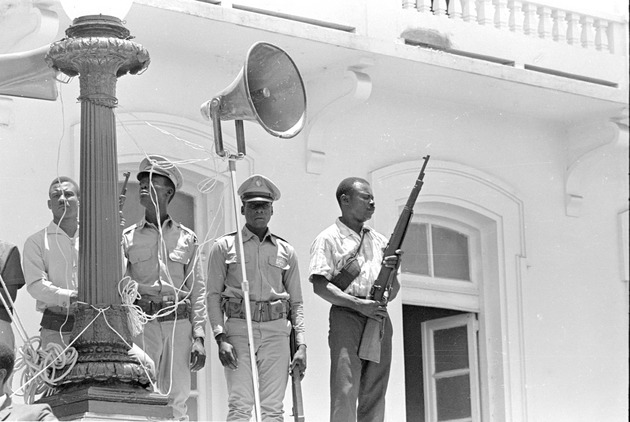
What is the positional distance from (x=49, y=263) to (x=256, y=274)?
123 cm

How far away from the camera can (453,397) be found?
13422 millimetres

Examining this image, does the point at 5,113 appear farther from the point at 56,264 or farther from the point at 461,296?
the point at 461,296

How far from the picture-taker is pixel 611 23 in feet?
46.0

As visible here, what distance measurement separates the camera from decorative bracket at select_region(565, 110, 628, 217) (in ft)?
45.4

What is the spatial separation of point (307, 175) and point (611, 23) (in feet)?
10.4

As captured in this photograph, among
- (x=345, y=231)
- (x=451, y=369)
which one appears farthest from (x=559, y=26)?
(x=345, y=231)

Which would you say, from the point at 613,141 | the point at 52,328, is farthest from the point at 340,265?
the point at 613,141

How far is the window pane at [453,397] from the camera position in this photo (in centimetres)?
1330

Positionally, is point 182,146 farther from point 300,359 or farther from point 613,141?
point 613,141

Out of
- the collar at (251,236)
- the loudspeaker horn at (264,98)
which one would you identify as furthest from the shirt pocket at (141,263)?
the loudspeaker horn at (264,98)

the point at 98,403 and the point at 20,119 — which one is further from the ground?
the point at 20,119

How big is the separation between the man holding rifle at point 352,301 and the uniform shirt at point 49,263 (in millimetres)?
1403

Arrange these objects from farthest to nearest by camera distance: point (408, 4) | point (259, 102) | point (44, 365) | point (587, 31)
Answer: point (587, 31) → point (408, 4) → point (259, 102) → point (44, 365)

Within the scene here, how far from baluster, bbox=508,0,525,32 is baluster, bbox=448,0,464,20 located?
50 centimetres
